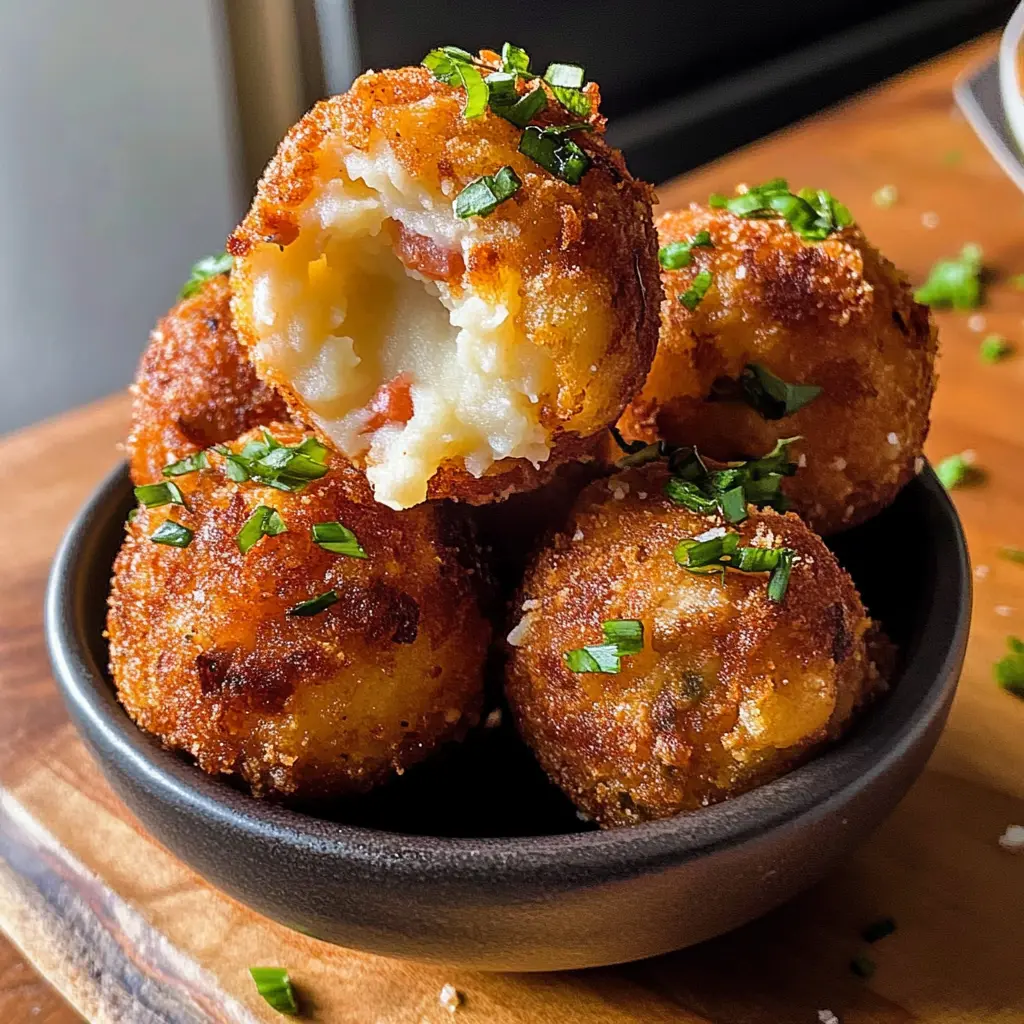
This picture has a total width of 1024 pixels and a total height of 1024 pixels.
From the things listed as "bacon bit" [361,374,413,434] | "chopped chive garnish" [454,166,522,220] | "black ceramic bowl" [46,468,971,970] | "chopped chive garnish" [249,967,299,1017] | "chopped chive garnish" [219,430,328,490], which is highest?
"chopped chive garnish" [454,166,522,220]

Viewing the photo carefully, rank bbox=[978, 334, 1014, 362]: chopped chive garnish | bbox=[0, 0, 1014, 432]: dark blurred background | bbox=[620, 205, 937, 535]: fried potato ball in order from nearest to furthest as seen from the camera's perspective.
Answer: bbox=[620, 205, 937, 535]: fried potato ball < bbox=[978, 334, 1014, 362]: chopped chive garnish < bbox=[0, 0, 1014, 432]: dark blurred background

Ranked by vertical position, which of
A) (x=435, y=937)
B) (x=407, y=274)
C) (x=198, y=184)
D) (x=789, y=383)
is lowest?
(x=198, y=184)

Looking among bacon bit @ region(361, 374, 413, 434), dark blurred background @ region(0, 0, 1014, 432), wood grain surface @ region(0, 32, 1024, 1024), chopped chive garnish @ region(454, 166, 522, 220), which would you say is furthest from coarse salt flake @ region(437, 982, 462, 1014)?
dark blurred background @ region(0, 0, 1014, 432)

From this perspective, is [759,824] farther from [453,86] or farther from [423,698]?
[453,86]

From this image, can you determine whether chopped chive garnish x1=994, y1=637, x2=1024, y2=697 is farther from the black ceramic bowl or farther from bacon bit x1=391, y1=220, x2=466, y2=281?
bacon bit x1=391, y1=220, x2=466, y2=281

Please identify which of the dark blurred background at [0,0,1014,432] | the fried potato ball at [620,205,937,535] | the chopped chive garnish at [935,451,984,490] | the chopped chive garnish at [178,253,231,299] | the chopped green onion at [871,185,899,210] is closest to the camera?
the fried potato ball at [620,205,937,535]

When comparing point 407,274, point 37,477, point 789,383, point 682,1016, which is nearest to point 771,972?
point 682,1016
